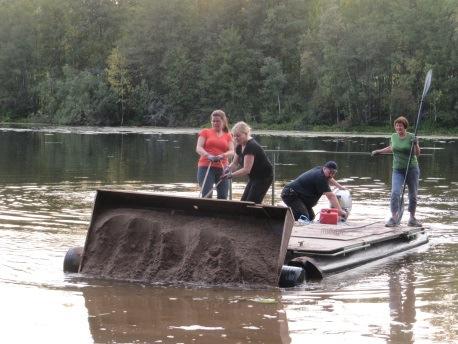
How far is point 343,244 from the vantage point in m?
10.2

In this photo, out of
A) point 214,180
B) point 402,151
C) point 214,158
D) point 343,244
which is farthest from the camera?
point 402,151

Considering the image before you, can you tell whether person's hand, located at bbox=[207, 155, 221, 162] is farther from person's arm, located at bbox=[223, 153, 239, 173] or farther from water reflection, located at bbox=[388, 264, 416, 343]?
water reflection, located at bbox=[388, 264, 416, 343]

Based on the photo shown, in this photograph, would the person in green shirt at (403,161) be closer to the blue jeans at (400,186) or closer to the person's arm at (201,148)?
the blue jeans at (400,186)

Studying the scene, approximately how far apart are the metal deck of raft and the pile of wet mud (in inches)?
24.0

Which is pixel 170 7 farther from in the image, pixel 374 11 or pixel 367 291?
pixel 367 291

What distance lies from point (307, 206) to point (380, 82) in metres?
62.9

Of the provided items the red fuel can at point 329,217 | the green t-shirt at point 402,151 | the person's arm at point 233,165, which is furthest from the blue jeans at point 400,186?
the person's arm at point 233,165

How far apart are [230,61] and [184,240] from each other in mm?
72839

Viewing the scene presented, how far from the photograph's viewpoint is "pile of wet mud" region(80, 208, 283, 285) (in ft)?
30.0

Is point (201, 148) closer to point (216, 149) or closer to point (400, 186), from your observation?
point (216, 149)

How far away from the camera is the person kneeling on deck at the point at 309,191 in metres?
12.2

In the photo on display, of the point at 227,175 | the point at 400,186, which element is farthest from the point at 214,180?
the point at 400,186

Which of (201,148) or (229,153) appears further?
(201,148)

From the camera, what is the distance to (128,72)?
84.9 meters
